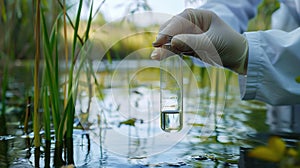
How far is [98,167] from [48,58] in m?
0.33

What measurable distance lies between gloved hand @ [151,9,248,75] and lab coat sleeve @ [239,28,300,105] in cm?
4

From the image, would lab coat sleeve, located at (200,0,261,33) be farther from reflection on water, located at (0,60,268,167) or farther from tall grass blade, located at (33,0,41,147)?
tall grass blade, located at (33,0,41,147)

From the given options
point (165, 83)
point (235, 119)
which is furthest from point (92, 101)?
point (165, 83)

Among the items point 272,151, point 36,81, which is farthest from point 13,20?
point 272,151

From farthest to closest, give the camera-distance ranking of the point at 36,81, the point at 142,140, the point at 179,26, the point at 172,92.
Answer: the point at 142,140
the point at 36,81
the point at 179,26
the point at 172,92

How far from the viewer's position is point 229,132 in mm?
1454

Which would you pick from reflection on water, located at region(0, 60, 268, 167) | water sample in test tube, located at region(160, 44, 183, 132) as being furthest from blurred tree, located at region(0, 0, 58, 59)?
water sample in test tube, located at region(160, 44, 183, 132)

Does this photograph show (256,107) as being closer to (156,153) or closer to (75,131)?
(75,131)

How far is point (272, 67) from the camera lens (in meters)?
1.04

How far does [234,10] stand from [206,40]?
0.73 m

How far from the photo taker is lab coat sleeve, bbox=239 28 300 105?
1.03m

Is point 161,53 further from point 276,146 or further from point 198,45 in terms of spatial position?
point 276,146

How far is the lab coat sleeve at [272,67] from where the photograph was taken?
3.38 ft

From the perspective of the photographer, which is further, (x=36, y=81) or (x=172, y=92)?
(x=36, y=81)
